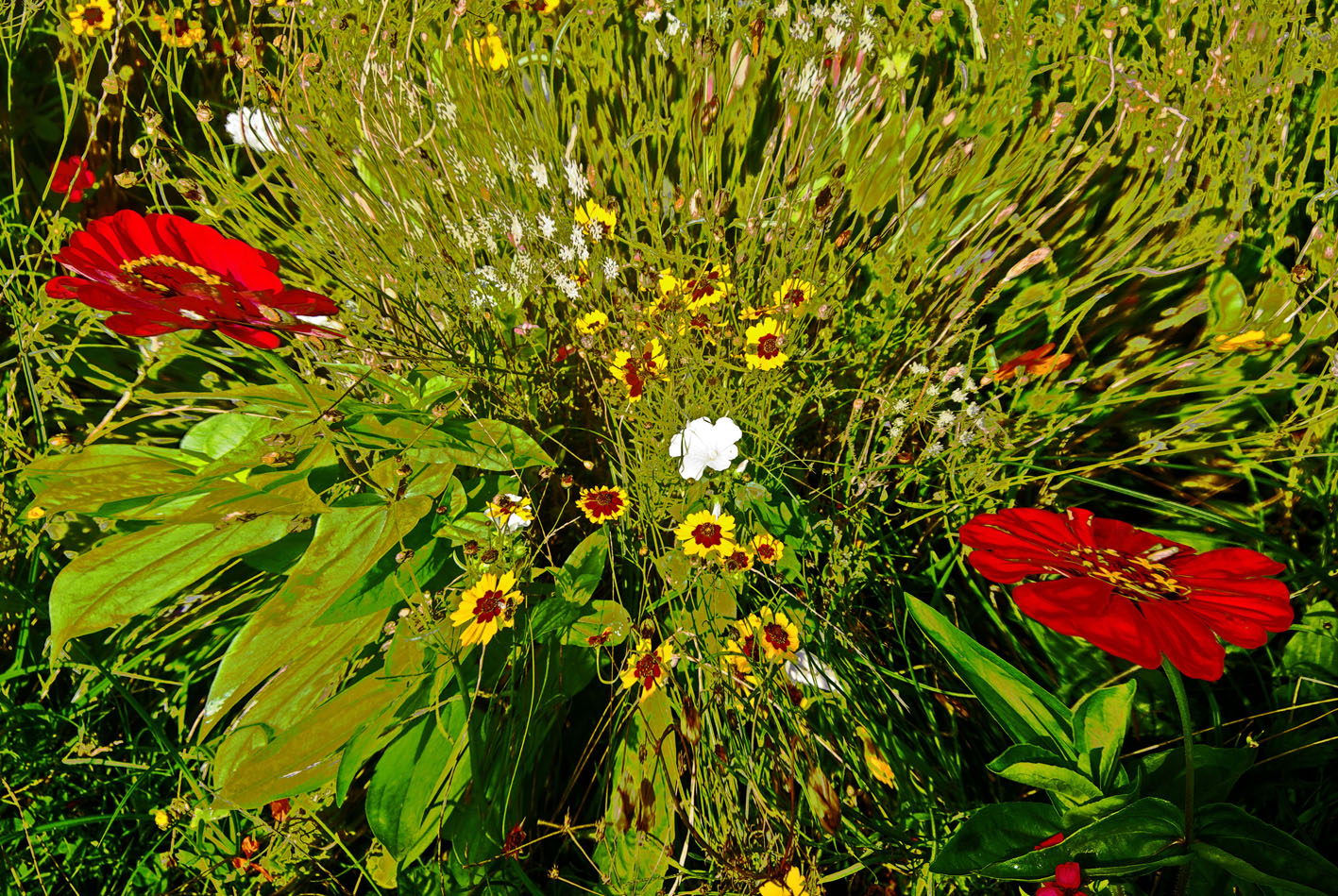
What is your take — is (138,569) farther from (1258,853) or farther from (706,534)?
(1258,853)

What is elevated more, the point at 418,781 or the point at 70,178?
the point at 70,178

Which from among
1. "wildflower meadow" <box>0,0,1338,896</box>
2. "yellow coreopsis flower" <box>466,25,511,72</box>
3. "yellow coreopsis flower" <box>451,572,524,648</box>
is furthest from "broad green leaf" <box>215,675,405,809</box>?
"yellow coreopsis flower" <box>466,25,511,72</box>

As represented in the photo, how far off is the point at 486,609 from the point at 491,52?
931 mm

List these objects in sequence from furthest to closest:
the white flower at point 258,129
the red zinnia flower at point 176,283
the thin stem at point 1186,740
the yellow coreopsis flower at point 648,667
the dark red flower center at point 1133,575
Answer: the white flower at point 258,129, the yellow coreopsis flower at point 648,667, the red zinnia flower at point 176,283, the dark red flower center at point 1133,575, the thin stem at point 1186,740

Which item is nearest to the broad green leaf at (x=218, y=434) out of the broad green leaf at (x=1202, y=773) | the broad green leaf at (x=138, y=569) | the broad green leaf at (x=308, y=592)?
the broad green leaf at (x=138, y=569)

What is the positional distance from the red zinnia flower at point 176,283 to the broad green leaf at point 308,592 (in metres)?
0.20

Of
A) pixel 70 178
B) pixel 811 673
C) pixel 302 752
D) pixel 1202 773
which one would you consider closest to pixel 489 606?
pixel 302 752

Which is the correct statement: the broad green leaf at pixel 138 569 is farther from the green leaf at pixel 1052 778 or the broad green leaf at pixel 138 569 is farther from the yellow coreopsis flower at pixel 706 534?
the green leaf at pixel 1052 778

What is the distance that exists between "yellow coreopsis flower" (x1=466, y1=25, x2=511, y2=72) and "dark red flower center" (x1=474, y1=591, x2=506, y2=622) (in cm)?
82

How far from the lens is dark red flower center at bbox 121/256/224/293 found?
70 cm

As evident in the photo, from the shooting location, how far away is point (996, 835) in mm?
496

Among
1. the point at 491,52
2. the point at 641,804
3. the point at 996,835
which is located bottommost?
the point at 641,804

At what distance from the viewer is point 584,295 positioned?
994mm

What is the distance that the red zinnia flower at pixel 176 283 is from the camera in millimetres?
616
